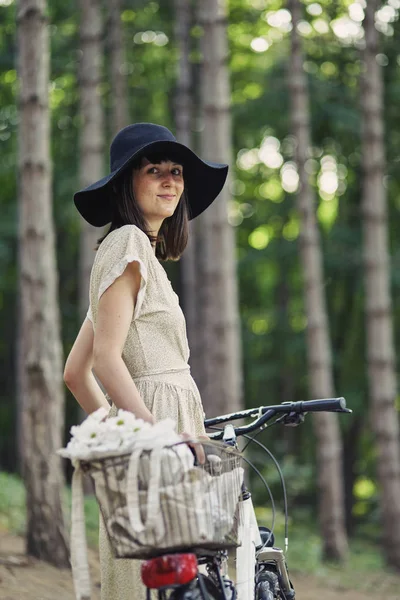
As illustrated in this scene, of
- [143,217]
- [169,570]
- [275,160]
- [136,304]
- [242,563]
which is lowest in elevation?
[242,563]

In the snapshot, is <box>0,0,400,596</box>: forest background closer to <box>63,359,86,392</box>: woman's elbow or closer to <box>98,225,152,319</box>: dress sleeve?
<box>63,359,86,392</box>: woman's elbow

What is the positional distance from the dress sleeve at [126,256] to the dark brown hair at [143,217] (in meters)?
0.17

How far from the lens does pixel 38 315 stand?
885 centimetres

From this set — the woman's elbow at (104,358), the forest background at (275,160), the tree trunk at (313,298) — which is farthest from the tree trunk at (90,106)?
the woman's elbow at (104,358)

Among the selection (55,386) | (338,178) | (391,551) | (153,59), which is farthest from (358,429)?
(55,386)

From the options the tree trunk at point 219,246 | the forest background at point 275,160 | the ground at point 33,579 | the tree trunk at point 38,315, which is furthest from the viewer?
the forest background at point 275,160

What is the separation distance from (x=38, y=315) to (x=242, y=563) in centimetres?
515

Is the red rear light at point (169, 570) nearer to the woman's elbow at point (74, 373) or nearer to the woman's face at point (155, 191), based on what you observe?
the woman's elbow at point (74, 373)

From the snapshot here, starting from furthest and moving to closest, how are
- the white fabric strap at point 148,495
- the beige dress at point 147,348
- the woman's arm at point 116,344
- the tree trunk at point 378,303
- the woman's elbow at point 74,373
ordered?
the tree trunk at point 378,303 < the woman's elbow at point 74,373 < the beige dress at point 147,348 < the woman's arm at point 116,344 < the white fabric strap at point 148,495

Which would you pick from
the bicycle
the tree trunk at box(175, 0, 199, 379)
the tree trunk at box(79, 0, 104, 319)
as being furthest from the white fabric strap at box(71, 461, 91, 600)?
the tree trunk at box(175, 0, 199, 379)

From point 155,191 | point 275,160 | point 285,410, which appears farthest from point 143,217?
point 275,160

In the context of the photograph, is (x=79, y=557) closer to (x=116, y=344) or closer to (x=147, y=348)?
(x=116, y=344)

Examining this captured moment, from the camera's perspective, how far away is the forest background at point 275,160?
1859cm

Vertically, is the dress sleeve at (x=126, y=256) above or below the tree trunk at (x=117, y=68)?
below
